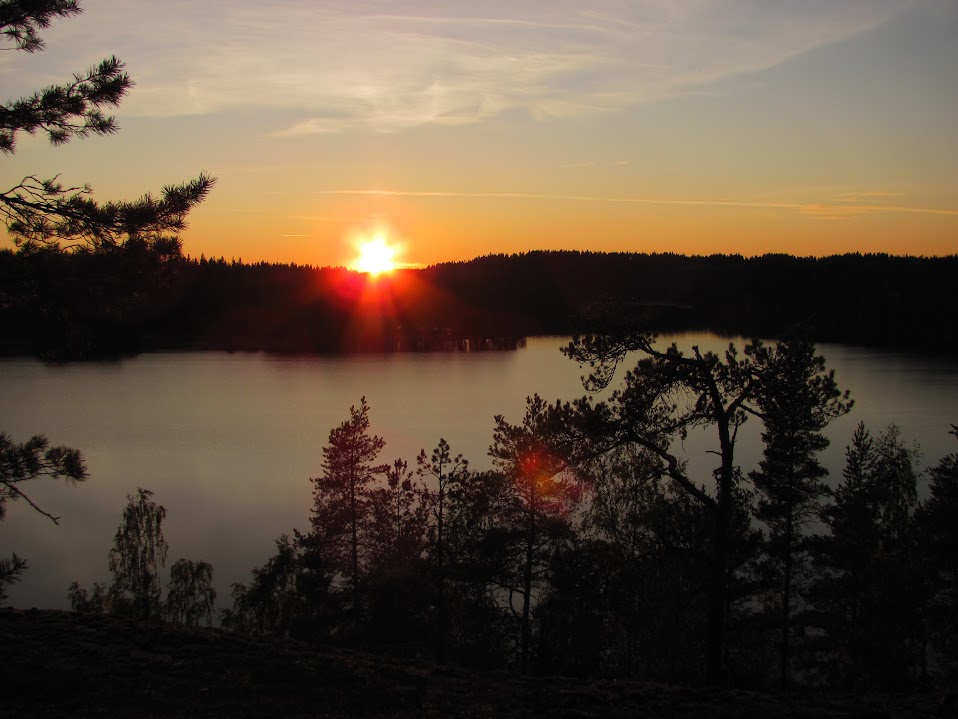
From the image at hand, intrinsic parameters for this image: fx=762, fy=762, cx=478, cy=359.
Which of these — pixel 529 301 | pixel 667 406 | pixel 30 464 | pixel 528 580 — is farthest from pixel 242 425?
pixel 529 301

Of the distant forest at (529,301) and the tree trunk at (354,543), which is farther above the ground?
the distant forest at (529,301)

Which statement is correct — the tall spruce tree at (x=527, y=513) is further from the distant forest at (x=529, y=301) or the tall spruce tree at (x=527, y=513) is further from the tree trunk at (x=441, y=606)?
the distant forest at (x=529, y=301)

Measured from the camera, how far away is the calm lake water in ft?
78.6

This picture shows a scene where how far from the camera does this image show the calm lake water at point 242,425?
23953mm

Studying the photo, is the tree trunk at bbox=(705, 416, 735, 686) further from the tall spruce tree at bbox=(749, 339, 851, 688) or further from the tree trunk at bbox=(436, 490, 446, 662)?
the tree trunk at bbox=(436, 490, 446, 662)

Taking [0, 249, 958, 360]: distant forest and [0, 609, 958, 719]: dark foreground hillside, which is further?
[0, 249, 958, 360]: distant forest

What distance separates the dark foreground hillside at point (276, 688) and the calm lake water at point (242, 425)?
26.8ft

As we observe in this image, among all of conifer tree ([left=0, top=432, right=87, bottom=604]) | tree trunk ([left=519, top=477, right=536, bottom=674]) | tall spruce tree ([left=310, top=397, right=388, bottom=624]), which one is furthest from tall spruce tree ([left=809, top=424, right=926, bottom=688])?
conifer tree ([left=0, top=432, right=87, bottom=604])

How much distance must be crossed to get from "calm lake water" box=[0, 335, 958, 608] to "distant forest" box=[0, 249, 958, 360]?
10.1m

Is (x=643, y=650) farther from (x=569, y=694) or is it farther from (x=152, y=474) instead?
(x=152, y=474)

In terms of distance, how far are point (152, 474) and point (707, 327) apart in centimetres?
8136

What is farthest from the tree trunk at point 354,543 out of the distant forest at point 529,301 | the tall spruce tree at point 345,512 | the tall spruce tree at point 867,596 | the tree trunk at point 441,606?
the distant forest at point 529,301

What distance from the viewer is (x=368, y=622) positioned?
53.2 ft

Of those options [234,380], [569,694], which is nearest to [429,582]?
[569,694]
